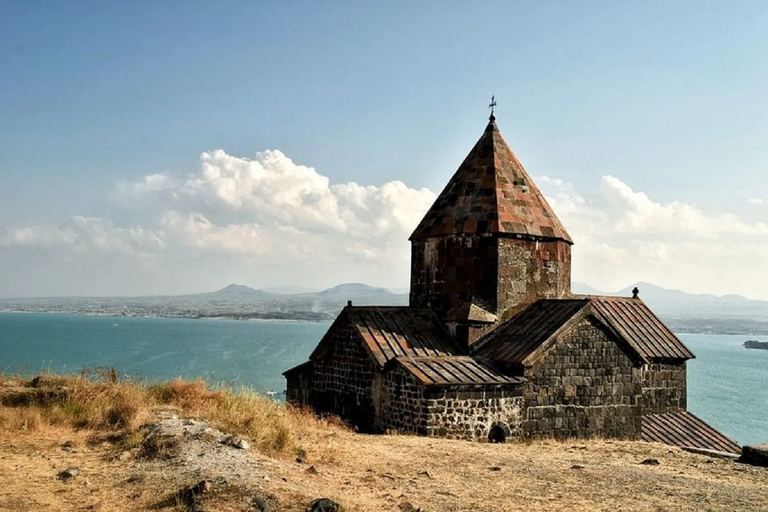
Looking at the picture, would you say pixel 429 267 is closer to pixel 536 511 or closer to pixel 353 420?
pixel 353 420

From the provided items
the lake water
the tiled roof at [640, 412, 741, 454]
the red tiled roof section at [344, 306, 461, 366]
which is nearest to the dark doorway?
the red tiled roof section at [344, 306, 461, 366]

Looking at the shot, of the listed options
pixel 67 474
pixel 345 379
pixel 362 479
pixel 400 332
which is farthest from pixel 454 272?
pixel 67 474

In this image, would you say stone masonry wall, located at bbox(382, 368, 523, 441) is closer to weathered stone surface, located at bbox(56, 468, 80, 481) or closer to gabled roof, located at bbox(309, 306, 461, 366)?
gabled roof, located at bbox(309, 306, 461, 366)

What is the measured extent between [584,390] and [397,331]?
415 centimetres

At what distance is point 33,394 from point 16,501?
458 centimetres

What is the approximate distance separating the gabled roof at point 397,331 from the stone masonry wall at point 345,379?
0.29 m

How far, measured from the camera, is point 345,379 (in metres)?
14.7

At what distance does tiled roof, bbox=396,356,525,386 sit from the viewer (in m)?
12.6

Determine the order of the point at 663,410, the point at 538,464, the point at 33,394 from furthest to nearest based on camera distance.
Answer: the point at 663,410
the point at 33,394
the point at 538,464

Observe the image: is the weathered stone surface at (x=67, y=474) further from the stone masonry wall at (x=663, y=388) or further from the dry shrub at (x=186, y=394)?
the stone masonry wall at (x=663, y=388)

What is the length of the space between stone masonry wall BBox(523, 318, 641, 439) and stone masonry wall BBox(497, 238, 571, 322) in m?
1.92

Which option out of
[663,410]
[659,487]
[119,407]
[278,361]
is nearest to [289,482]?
[119,407]

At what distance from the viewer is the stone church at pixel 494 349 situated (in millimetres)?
12969

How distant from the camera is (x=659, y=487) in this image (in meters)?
9.12
